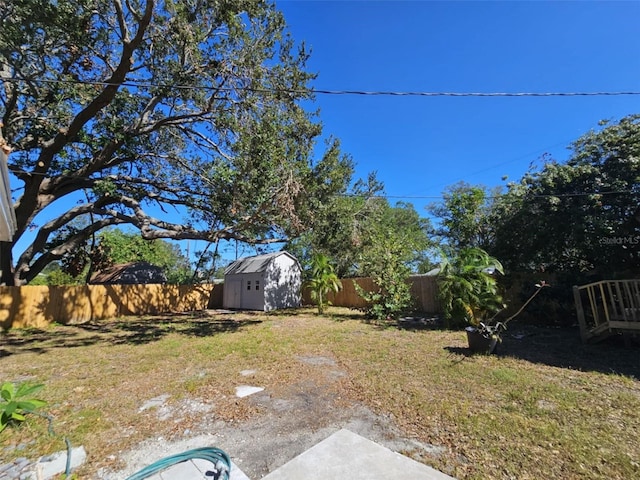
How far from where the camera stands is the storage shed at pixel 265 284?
15289mm

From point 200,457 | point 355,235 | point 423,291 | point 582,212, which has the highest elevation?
point 355,235

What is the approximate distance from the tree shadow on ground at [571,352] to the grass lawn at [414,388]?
0.10ft

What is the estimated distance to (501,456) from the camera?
95.2 inches

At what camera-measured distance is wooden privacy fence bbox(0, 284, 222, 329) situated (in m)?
9.87

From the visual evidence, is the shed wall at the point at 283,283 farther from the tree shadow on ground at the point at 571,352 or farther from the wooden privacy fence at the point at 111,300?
the tree shadow on ground at the point at 571,352

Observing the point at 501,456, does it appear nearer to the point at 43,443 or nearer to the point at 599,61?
the point at 43,443

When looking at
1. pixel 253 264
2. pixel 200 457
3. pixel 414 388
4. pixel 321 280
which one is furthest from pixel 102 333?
pixel 414 388

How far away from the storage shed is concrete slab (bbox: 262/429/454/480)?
12.7 m

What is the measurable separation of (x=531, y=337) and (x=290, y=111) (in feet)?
29.0

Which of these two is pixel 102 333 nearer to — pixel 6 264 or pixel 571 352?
pixel 6 264

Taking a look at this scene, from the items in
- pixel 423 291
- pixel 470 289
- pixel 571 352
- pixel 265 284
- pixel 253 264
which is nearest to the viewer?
pixel 571 352

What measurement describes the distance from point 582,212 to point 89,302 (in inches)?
680

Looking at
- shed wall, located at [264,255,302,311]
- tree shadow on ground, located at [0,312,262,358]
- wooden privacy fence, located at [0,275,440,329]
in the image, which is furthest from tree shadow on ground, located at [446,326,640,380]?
shed wall, located at [264,255,302,311]

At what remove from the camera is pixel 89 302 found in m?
12.0
